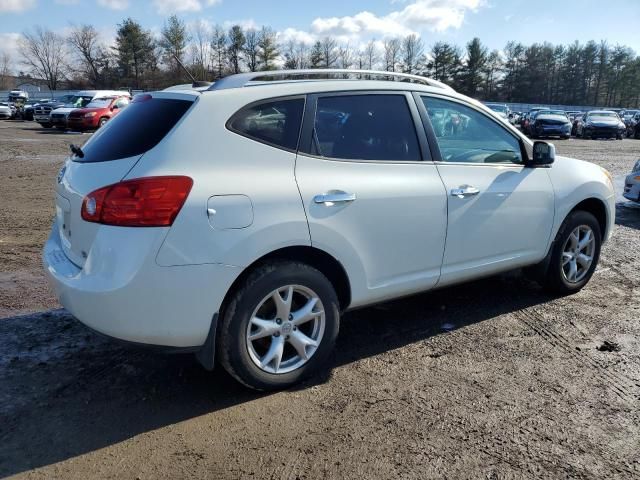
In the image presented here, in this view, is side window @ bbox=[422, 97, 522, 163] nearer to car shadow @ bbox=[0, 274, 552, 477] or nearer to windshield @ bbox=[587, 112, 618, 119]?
car shadow @ bbox=[0, 274, 552, 477]

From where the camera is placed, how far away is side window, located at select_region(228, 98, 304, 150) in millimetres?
3023

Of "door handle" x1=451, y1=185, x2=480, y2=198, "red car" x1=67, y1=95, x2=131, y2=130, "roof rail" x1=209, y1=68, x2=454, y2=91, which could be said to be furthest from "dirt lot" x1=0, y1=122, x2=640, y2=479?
"red car" x1=67, y1=95, x2=131, y2=130

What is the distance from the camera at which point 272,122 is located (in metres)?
3.13

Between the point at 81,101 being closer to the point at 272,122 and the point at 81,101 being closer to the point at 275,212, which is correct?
the point at 272,122

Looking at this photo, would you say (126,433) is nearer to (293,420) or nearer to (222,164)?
(293,420)

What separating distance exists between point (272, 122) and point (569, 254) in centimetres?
311

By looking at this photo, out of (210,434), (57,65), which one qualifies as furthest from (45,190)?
(57,65)

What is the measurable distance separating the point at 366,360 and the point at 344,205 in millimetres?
1123

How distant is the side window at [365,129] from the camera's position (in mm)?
3309

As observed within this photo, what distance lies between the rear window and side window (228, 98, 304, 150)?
312mm

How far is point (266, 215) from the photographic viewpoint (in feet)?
9.50

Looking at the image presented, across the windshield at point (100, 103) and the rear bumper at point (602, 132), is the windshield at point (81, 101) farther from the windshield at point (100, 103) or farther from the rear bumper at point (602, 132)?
the rear bumper at point (602, 132)

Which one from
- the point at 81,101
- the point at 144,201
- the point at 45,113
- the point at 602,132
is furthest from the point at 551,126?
the point at 144,201

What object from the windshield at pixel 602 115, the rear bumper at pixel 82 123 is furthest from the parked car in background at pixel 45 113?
the windshield at pixel 602 115
